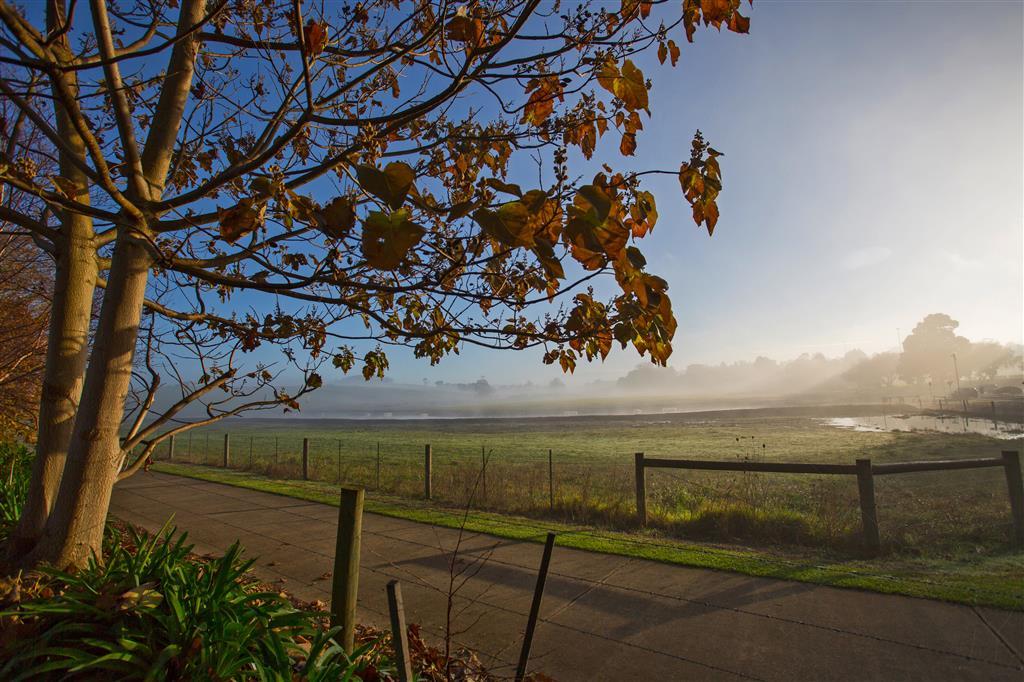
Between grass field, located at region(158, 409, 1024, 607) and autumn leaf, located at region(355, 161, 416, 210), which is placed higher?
autumn leaf, located at region(355, 161, 416, 210)

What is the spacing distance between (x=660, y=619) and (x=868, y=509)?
4085mm

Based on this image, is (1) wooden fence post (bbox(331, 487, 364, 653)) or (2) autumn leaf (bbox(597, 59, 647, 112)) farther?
(1) wooden fence post (bbox(331, 487, 364, 653))

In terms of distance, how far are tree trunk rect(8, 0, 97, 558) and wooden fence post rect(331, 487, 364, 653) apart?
99.5 inches

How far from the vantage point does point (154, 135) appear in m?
3.99

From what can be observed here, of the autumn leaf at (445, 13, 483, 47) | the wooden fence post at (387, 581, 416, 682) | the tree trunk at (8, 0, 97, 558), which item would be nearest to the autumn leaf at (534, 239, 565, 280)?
the autumn leaf at (445, 13, 483, 47)

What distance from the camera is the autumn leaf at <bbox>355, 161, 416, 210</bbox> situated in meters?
1.49

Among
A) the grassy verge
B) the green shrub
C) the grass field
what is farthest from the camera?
the grass field

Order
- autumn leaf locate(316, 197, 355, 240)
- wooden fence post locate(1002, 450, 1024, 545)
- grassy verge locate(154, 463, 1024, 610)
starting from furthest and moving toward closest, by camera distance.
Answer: wooden fence post locate(1002, 450, 1024, 545) < grassy verge locate(154, 463, 1024, 610) < autumn leaf locate(316, 197, 355, 240)

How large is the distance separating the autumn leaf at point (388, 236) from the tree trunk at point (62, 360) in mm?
3711

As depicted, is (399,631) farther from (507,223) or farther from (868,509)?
(868,509)

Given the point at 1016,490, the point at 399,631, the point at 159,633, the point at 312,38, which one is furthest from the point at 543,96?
the point at 1016,490

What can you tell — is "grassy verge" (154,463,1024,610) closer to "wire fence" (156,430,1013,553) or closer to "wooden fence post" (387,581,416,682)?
"wire fence" (156,430,1013,553)

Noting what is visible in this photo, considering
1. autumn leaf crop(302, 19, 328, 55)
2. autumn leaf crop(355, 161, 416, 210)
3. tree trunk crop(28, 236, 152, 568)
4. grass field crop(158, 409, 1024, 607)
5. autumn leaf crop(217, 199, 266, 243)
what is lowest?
grass field crop(158, 409, 1024, 607)

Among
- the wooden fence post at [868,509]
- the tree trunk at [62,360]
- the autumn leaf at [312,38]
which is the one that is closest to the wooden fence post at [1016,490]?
the wooden fence post at [868,509]
